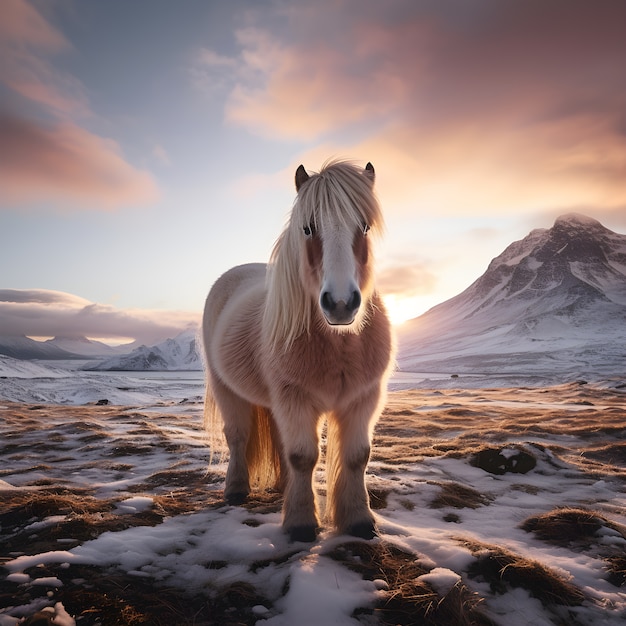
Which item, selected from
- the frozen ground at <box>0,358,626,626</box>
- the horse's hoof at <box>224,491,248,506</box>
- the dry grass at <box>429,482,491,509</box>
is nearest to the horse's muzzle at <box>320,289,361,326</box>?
the frozen ground at <box>0,358,626,626</box>

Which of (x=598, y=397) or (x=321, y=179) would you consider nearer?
(x=321, y=179)

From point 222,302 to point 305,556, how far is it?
3.41 metres

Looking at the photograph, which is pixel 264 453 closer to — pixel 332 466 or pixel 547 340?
pixel 332 466

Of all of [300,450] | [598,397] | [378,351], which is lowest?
[598,397]

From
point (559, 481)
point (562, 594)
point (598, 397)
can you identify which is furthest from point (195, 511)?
point (598, 397)

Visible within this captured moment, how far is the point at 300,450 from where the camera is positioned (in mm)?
3246

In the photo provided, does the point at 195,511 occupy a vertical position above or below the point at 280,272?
below

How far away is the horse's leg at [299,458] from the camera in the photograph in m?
3.21

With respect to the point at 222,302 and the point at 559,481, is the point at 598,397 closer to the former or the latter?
the point at 559,481

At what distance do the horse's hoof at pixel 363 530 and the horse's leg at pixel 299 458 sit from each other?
1.00 feet

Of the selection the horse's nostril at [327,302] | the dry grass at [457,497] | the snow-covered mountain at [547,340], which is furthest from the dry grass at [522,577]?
the snow-covered mountain at [547,340]

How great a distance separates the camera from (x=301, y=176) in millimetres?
3467

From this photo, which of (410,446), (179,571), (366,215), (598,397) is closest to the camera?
(179,571)

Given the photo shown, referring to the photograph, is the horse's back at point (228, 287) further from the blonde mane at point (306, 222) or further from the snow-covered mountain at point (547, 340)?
the snow-covered mountain at point (547, 340)
